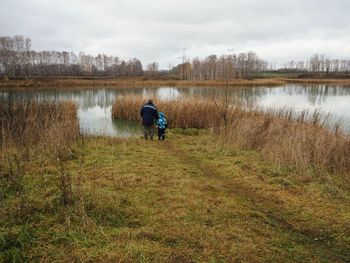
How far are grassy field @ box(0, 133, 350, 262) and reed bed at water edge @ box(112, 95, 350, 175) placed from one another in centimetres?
61

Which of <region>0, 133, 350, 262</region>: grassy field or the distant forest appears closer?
<region>0, 133, 350, 262</region>: grassy field

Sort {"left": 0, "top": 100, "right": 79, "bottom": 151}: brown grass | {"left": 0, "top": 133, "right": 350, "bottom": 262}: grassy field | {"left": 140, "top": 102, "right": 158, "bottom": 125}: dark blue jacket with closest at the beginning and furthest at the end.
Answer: {"left": 0, "top": 133, "right": 350, "bottom": 262}: grassy field → {"left": 0, "top": 100, "right": 79, "bottom": 151}: brown grass → {"left": 140, "top": 102, "right": 158, "bottom": 125}: dark blue jacket

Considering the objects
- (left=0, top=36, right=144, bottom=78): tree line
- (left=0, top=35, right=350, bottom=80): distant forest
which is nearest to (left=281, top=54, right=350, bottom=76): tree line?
(left=0, top=35, right=350, bottom=80): distant forest

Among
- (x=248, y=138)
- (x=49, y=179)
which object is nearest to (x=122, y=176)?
(x=49, y=179)

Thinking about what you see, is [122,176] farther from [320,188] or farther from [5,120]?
[5,120]

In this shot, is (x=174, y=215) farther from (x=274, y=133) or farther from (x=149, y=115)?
(x=149, y=115)

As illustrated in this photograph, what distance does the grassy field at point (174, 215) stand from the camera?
10.4 feet

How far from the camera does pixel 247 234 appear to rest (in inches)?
142

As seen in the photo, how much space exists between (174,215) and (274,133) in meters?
5.68

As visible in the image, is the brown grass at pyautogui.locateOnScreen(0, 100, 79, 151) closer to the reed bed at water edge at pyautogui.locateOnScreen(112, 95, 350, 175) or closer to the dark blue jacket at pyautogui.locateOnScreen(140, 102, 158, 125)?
the dark blue jacket at pyautogui.locateOnScreen(140, 102, 158, 125)

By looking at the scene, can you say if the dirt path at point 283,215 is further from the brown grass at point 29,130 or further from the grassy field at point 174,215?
the brown grass at point 29,130

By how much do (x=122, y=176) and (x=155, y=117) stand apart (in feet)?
15.9

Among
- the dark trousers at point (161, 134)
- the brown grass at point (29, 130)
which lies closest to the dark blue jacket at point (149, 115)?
the dark trousers at point (161, 134)

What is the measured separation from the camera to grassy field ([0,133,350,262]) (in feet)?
10.4
